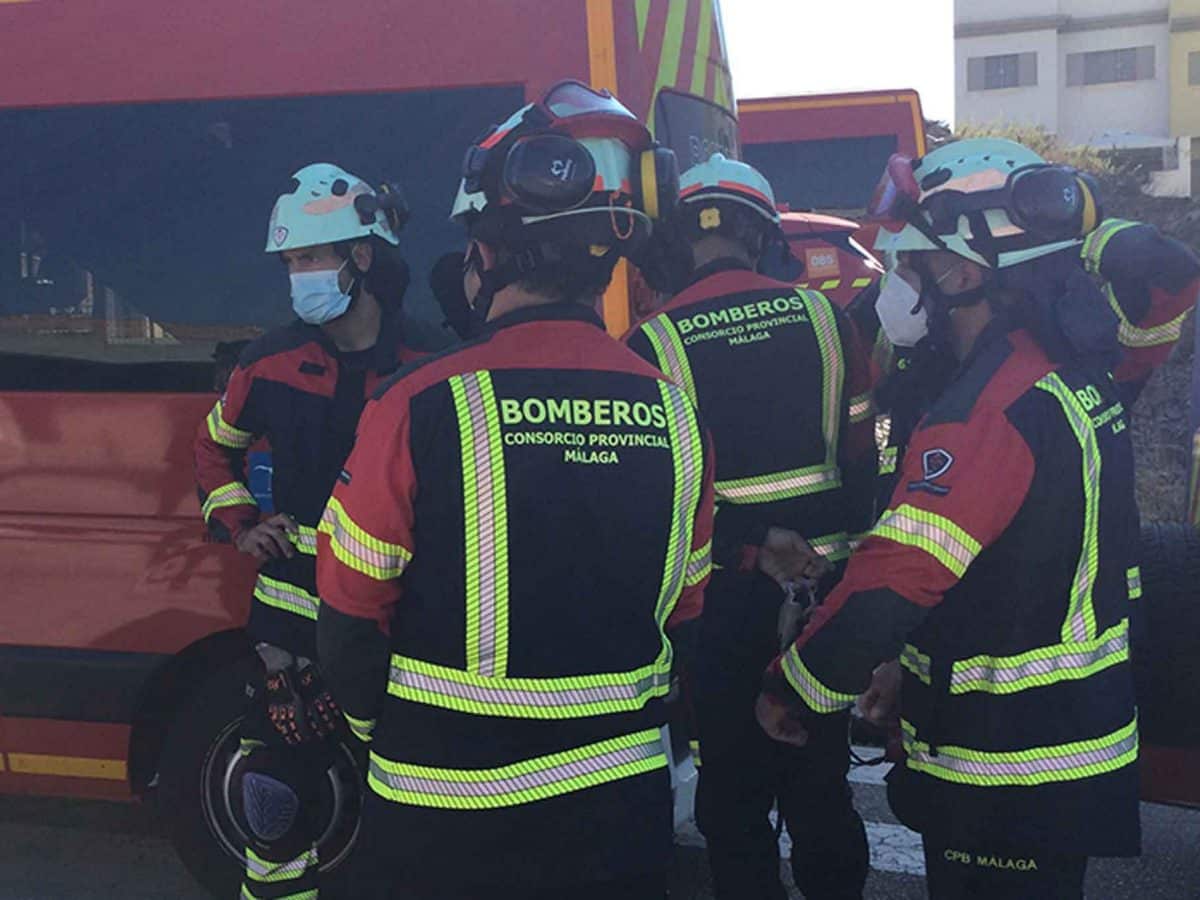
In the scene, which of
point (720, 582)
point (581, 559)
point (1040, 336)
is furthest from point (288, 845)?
point (1040, 336)

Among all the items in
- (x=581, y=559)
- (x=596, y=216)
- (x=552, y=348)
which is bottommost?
(x=581, y=559)

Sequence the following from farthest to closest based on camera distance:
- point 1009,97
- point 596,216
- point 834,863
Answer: point 1009,97 < point 834,863 < point 596,216

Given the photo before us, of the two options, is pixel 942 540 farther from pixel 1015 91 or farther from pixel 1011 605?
pixel 1015 91

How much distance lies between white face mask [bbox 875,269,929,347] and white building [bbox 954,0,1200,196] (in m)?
41.3

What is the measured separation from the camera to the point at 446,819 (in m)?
1.96

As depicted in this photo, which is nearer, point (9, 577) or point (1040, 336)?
point (1040, 336)

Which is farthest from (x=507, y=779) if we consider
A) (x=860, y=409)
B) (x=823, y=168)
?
(x=823, y=168)

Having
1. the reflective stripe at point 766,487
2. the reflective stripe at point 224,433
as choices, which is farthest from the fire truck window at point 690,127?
the reflective stripe at point 224,433

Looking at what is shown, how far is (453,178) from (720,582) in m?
1.34

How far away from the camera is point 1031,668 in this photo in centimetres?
233

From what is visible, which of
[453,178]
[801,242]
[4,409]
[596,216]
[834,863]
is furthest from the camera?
[801,242]

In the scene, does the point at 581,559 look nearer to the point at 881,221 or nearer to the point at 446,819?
the point at 446,819

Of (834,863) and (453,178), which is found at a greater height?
(453,178)

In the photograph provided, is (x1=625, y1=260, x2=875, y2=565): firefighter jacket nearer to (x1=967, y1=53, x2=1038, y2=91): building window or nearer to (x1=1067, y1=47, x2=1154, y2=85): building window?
(x1=967, y1=53, x2=1038, y2=91): building window
